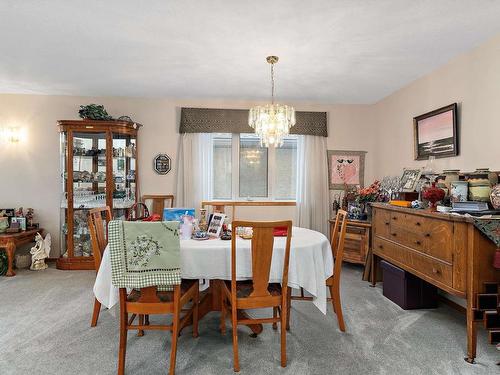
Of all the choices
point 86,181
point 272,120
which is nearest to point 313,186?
point 272,120

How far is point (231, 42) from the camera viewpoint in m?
2.75

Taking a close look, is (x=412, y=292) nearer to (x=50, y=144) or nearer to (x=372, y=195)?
(x=372, y=195)

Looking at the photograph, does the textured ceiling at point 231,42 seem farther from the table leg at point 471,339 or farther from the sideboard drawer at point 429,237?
the table leg at point 471,339

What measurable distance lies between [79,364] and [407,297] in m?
2.77

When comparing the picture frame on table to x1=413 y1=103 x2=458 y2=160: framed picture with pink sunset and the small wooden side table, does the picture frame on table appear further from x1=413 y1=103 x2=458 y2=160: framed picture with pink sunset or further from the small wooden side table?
x1=413 y1=103 x2=458 y2=160: framed picture with pink sunset

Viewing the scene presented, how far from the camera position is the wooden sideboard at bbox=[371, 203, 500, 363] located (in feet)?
6.98

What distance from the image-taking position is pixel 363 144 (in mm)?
4887

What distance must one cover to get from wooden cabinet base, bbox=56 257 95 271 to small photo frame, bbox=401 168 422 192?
4084 millimetres

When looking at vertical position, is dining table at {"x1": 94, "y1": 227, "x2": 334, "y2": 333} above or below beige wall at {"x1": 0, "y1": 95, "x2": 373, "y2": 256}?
below

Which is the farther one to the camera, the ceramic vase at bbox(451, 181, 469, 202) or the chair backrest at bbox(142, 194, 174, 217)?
the chair backrest at bbox(142, 194, 174, 217)

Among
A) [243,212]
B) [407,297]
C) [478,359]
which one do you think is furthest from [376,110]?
[478,359]

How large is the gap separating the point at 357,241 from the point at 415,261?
52.9 inches

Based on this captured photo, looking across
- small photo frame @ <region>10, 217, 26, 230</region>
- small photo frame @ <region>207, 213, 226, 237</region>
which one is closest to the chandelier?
small photo frame @ <region>207, 213, 226, 237</region>

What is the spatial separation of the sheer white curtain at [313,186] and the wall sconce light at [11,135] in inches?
162
